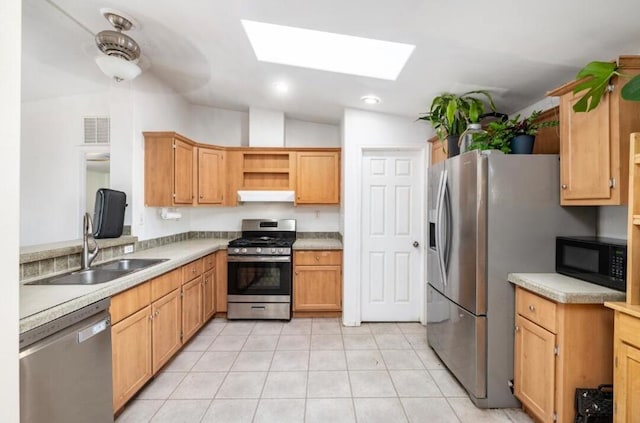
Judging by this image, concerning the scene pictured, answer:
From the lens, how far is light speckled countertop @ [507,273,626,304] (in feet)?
5.05

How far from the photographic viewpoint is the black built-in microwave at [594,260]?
5.03 feet

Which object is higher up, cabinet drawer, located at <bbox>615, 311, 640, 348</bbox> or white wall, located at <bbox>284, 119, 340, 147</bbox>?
white wall, located at <bbox>284, 119, 340, 147</bbox>

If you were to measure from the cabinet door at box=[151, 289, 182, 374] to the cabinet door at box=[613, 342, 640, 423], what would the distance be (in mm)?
2833

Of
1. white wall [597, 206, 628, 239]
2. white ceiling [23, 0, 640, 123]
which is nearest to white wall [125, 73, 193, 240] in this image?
white ceiling [23, 0, 640, 123]

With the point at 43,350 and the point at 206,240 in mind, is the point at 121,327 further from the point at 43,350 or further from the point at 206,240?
the point at 206,240

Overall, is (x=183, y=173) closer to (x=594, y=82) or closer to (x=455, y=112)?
(x=455, y=112)

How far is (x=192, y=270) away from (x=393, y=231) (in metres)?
2.28

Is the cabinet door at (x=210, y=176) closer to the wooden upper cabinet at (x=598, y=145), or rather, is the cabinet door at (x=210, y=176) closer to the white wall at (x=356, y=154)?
the white wall at (x=356, y=154)

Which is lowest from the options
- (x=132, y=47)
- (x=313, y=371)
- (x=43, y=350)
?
(x=313, y=371)

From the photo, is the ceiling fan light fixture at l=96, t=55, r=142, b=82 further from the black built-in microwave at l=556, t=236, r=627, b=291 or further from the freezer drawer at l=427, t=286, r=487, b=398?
the black built-in microwave at l=556, t=236, r=627, b=291

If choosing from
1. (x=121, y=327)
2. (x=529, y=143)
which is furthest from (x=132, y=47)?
(x=529, y=143)

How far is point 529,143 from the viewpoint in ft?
6.68

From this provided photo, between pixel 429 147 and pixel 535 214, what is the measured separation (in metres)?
1.62

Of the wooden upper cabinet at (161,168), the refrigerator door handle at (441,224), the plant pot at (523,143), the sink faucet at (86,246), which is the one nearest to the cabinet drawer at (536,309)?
the refrigerator door handle at (441,224)
